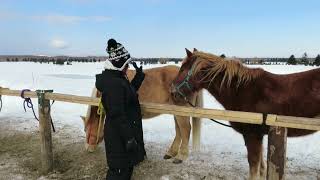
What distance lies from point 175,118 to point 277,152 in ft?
9.93

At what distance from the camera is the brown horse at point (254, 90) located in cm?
437

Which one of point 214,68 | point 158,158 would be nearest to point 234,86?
point 214,68

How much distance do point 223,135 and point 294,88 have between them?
2.99 metres

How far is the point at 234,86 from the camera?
14.9 ft

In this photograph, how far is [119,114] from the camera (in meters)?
3.88

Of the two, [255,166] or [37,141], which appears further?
[37,141]

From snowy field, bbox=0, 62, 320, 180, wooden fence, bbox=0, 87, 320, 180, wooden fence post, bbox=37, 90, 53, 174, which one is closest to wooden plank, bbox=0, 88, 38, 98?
wooden fence post, bbox=37, 90, 53, 174

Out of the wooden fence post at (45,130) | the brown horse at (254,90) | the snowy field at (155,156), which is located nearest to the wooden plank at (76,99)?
the wooden fence post at (45,130)

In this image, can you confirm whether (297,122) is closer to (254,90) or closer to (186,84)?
(254,90)

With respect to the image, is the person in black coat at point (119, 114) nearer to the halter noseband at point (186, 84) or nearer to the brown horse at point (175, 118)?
the halter noseband at point (186, 84)

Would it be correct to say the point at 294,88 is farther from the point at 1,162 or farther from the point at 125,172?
the point at 1,162

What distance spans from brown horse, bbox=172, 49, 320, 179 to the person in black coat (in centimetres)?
93

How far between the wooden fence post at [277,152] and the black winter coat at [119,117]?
1.37 metres

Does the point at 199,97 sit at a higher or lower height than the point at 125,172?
higher
